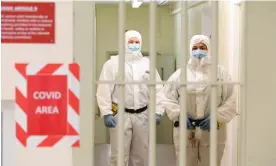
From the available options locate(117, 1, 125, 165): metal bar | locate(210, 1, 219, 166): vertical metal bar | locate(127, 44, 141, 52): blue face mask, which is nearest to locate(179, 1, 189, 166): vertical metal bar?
locate(210, 1, 219, 166): vertical metal bar

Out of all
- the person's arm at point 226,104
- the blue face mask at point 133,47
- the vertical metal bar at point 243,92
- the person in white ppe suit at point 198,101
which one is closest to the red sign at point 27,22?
the vertical metal bar at point 243,92

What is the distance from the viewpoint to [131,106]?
11.4ft

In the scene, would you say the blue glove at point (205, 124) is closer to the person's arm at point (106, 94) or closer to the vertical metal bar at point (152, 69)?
the person's arm at point (106, 94)

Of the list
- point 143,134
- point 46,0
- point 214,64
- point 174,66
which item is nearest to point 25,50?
point 46,0

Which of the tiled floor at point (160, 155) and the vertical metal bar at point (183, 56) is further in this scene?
the tiled floor at point (160, 155)

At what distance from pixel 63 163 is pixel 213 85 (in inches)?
27.3

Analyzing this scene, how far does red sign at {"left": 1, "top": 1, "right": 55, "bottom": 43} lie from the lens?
5.35 feet

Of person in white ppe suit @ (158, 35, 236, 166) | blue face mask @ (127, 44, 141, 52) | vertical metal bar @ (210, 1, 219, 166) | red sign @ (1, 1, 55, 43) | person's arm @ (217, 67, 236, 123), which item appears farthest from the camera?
blue face mask @ (127, 44, 141, 52)

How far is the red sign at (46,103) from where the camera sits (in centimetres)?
165

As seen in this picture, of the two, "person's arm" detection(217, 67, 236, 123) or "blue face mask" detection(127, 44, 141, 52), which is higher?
"blue face mask" detection(127, 44, 141, 52)

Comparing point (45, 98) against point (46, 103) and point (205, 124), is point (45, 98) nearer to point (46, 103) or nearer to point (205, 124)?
point (46, 103)

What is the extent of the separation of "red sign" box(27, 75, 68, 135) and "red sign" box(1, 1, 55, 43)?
0.16 m

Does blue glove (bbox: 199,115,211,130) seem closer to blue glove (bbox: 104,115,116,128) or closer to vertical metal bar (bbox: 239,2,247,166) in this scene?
blue glove (bbox: 104,115,116,128)

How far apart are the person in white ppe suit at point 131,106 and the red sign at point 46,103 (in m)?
1.63
